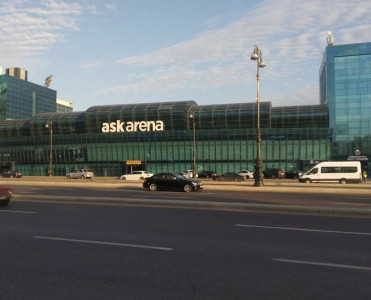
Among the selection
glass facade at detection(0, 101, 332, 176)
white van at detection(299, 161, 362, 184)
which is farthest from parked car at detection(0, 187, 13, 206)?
glass facade at detection(0, 101, 332, 176)

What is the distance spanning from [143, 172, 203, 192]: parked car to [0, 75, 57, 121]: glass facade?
4870 inches

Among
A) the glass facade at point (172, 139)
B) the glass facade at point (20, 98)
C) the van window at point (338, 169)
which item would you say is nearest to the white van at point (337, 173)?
the van window at point (338, 169)

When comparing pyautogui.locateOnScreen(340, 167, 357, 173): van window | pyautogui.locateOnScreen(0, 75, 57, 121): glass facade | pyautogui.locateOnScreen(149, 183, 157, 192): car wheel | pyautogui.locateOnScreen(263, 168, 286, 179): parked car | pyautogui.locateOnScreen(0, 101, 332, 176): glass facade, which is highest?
pyautogui.locateOnScreen(0, 75, 57, 121): glass facade

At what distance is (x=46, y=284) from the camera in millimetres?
5879

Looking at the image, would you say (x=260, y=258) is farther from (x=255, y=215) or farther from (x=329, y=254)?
(x=255, y=215)

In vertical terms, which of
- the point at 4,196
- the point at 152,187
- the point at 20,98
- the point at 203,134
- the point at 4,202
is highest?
the point at 20,98

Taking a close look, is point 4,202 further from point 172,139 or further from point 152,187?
point 172,139

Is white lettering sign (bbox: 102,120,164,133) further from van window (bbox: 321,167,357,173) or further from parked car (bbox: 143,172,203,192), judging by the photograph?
parked car (bbox: 143,172,203,192)

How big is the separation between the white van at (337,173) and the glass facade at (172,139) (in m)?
30.6

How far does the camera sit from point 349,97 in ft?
288

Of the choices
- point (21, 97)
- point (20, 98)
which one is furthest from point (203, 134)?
point (21, 97)

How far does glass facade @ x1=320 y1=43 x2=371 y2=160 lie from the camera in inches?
3351

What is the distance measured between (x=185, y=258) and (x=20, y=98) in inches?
5895

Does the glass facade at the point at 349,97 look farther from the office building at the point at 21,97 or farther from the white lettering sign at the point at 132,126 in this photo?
the office building at the point at 21,97
